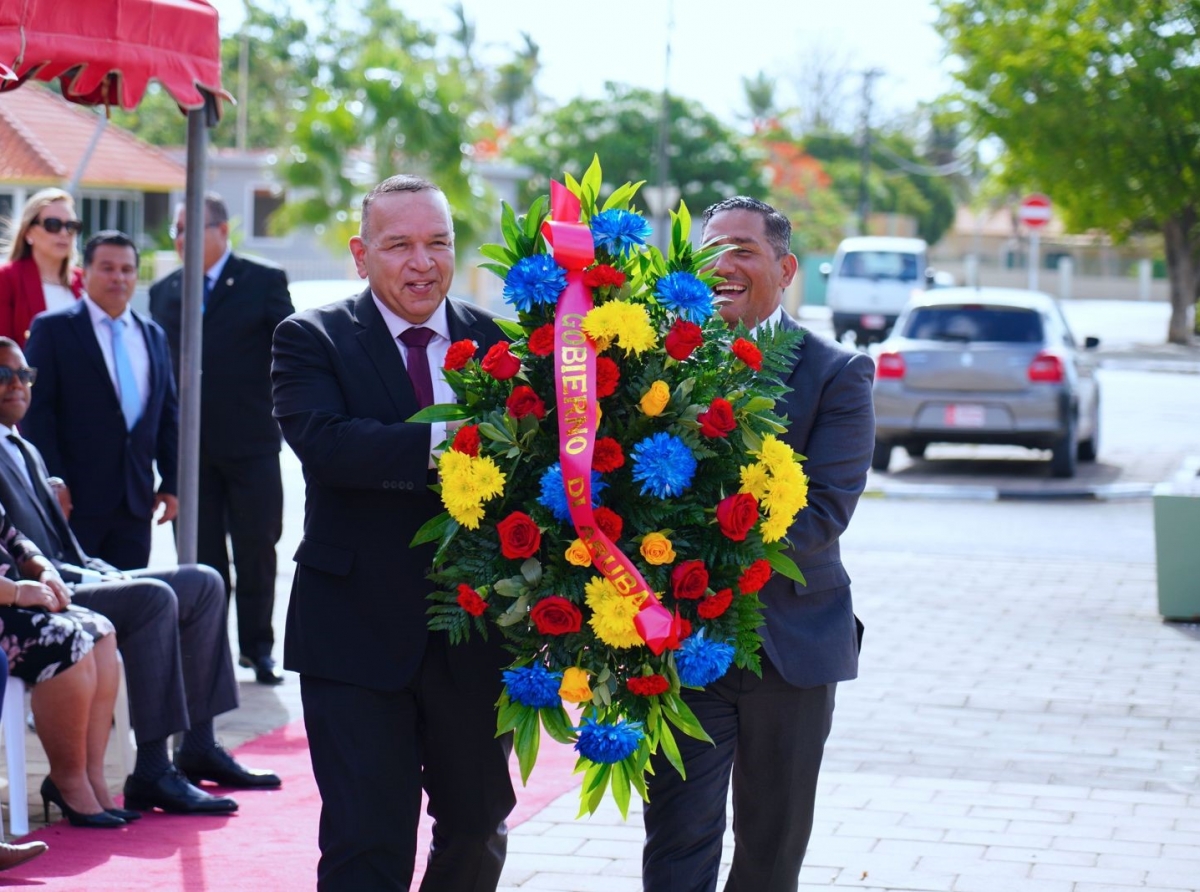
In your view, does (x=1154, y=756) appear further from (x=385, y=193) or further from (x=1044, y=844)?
(x=385, y=193)

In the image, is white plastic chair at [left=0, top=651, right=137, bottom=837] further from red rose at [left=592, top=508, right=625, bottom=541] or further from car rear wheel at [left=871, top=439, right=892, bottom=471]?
car rear wheel at [left=871, top=439, right=892, bottom=471]

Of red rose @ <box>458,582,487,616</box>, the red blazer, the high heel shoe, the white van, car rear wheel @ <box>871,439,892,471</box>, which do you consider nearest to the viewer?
red rose @ <box>458,582,487,616</box>

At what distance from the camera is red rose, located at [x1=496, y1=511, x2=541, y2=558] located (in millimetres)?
3545

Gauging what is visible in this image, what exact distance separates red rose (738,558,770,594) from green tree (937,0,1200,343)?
129ft

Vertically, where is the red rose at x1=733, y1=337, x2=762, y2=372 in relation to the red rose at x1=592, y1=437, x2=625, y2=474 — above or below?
above

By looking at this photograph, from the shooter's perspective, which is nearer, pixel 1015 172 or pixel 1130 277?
pixel 1015 172

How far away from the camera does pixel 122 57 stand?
221 inches

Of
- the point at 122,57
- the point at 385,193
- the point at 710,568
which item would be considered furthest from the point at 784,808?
the point at 122,57

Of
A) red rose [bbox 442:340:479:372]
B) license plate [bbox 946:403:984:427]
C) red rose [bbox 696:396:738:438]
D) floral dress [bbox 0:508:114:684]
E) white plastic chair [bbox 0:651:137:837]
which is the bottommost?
white plastic chair [bbox 0:651:137:837]

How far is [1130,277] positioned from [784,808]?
82719 millimetres

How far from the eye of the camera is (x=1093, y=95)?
4166 cm

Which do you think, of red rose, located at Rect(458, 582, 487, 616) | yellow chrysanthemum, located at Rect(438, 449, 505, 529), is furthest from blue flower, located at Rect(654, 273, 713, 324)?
red rose, located at Rect(458, 582, 487, 616)

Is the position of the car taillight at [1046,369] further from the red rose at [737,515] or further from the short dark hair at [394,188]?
the red rose at [737,515]

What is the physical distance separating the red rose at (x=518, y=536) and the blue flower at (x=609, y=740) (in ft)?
1.30
